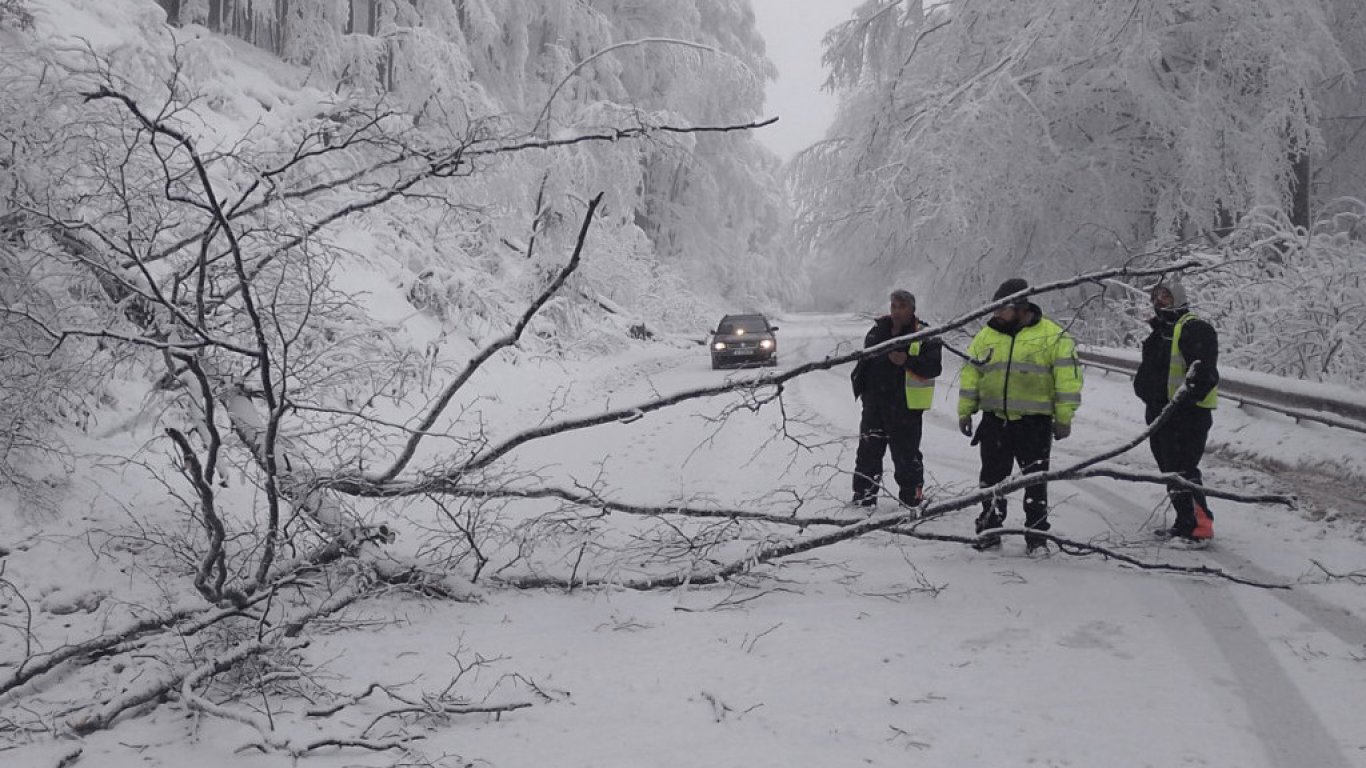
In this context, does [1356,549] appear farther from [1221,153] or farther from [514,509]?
[1221,153]

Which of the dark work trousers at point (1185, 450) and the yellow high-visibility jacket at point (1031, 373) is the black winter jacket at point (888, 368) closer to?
the yellow high-visibility jacket at point (1031, 373)

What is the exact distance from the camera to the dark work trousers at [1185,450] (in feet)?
19.3

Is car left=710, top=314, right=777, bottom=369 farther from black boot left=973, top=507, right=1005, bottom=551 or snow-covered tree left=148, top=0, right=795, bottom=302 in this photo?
black boot left=973, top=507, right=1005, bottom=551

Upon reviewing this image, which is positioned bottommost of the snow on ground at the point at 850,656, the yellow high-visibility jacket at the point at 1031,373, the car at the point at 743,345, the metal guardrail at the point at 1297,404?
the snow on ground at the point at 850,656

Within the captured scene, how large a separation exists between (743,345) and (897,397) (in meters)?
13.5

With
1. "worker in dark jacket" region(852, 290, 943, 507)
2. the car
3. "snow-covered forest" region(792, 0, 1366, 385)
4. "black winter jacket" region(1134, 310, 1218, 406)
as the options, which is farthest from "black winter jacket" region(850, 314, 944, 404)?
the car

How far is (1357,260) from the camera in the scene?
10.0m

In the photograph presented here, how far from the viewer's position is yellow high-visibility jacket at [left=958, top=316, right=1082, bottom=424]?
581 centimetres

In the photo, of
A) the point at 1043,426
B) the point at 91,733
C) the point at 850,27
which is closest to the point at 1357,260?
the point at 1043,426

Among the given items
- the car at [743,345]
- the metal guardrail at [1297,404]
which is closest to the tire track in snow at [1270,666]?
the metal guardrail at [1297,404]

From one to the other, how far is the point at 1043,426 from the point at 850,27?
12.8 m

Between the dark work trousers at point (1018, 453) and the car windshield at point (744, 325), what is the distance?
14990 mm

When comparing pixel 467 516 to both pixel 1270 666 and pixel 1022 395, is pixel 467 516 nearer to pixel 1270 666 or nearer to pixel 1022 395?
pixel 1022 395

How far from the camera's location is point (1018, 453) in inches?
238
